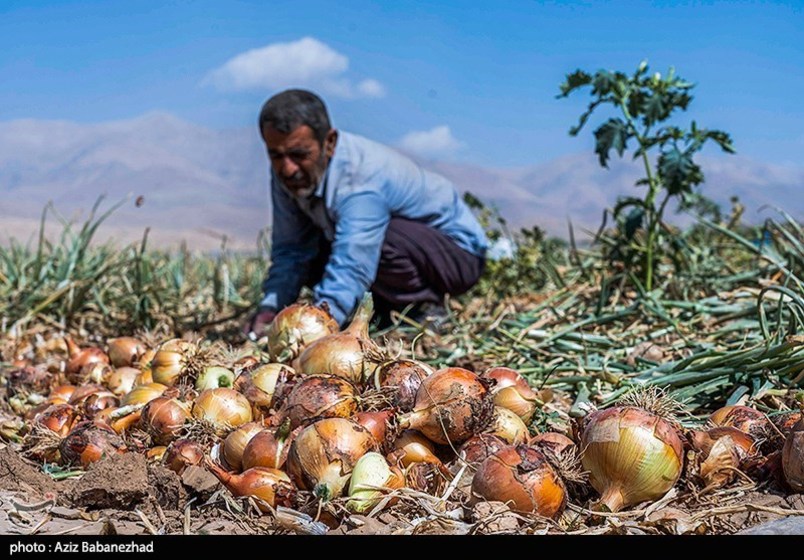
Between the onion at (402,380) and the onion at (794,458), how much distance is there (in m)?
0.73

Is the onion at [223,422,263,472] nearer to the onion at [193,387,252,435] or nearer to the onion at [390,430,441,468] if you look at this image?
the onion at [193,387,252,435]

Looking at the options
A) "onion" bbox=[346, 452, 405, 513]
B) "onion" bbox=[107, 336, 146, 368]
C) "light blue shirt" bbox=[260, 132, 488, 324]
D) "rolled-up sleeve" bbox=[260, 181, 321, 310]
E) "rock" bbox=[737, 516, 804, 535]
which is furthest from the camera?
"rolled-up sleeve" bbox=[260, 181, 321, 310]

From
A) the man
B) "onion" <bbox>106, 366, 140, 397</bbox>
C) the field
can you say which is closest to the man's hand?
the man

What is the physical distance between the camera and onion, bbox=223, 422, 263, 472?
172 centimetres

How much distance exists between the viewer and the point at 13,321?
3658 millimetres

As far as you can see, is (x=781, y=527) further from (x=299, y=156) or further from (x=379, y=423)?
(x=299, y=156)

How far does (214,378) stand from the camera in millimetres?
2107

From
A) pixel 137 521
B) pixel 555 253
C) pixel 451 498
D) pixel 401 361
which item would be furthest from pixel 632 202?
pixel 137 521

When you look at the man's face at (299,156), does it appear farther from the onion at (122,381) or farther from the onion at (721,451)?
the onion at (721,451)

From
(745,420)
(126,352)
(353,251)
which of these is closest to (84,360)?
(126,352)

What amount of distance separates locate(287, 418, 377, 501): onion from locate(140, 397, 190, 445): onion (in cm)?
40

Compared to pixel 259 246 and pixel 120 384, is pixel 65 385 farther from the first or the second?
pixel 259 246

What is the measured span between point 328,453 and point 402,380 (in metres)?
0.29

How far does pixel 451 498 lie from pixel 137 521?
0.61 metres
